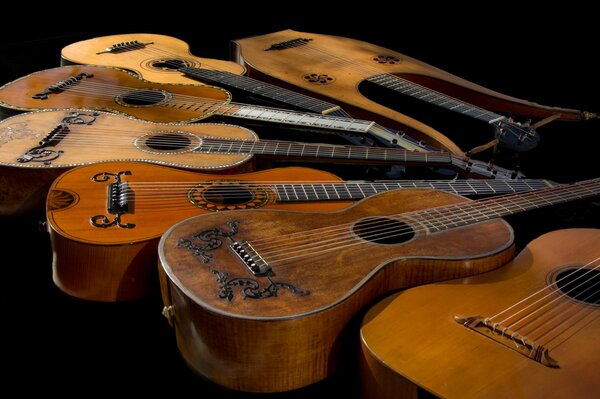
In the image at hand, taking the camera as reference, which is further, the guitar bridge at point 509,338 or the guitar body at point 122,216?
the guitar body at point 122,216

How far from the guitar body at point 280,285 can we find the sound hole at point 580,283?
115mm

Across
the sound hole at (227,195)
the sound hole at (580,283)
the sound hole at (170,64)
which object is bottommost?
the sound hole at (580,283)

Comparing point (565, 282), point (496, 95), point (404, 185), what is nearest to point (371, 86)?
point (496, 95)

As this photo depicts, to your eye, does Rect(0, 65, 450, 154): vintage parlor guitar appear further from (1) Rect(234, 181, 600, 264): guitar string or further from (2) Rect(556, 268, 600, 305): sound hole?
(2) Rect(556, 268, 600, 305): sound hole

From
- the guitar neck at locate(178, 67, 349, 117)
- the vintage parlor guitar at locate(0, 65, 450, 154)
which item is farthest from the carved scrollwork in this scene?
the guitar neck at locate(178, 67, 349, 117)

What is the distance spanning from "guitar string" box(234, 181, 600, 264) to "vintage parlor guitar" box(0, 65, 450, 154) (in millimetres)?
426

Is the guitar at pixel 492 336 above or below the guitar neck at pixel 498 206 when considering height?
below

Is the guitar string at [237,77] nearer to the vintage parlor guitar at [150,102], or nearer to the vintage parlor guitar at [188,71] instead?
the vintage parlor guitar at [188,71]

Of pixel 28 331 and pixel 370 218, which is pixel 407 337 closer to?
pixel 370 218

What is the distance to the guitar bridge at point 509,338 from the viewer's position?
2.92 feet

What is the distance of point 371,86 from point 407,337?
1.37 meters

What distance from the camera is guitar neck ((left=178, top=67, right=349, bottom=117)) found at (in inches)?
73.5

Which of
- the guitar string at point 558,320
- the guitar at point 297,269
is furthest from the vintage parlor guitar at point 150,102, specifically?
the guitar string at point 558,320

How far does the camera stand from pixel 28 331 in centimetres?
138
